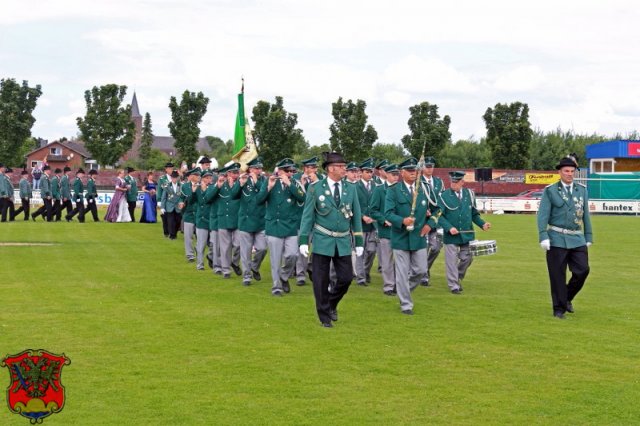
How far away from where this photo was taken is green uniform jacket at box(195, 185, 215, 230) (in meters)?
18.4

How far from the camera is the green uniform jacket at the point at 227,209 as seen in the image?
16938 mm

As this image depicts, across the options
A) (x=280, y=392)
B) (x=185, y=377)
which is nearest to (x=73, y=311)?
(x=185, y=377)

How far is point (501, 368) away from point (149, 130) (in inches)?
4584

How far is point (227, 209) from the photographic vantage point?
55.9 feet

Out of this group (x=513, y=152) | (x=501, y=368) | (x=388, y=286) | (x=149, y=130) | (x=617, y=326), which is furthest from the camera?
(x=149, y=130)

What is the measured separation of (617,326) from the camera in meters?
12.1

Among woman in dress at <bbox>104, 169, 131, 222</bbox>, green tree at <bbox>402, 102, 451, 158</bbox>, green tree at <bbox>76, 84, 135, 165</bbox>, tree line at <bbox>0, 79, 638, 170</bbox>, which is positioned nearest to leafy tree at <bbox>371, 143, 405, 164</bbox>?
tree line at <bbox>0, 79, 638, 170</bbox>

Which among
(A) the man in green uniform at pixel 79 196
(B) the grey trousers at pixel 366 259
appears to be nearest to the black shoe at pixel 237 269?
(B) the grey trousers at pixel 366 259

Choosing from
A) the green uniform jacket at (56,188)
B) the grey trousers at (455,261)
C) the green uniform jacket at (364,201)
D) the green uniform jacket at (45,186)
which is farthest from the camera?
the green uniform jacket at (56,188)

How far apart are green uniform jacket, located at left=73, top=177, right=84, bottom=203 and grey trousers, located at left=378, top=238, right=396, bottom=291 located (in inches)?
882

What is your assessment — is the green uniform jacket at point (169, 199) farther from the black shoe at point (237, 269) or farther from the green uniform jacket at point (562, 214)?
the green uniform jacket at point (562, 214)

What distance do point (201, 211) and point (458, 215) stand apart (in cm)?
531

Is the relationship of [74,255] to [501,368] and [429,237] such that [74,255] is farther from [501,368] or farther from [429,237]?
[501,368]

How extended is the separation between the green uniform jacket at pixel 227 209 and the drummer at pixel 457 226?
3.71m
